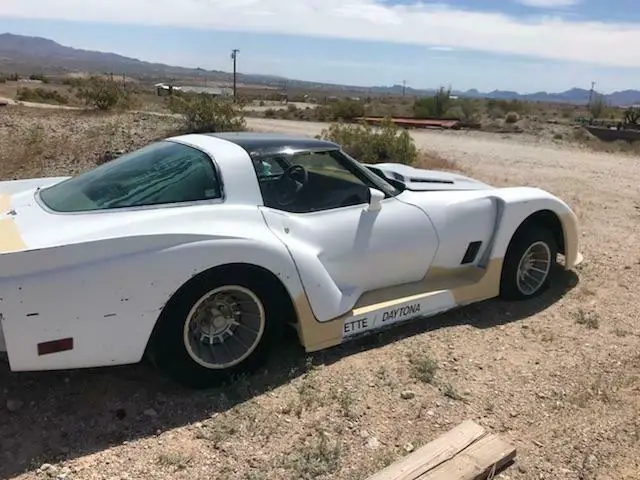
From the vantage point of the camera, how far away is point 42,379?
355cm

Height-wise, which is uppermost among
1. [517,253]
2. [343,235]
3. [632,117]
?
[632,117]

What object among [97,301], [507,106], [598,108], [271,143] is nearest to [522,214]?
[271,143]

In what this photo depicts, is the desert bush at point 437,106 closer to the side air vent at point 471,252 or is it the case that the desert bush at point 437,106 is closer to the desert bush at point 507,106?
the desert bush at point 507,106

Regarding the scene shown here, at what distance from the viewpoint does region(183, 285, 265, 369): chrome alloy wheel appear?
345 cm

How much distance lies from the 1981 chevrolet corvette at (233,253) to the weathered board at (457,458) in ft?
3.36

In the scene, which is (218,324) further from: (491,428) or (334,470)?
(491,428)

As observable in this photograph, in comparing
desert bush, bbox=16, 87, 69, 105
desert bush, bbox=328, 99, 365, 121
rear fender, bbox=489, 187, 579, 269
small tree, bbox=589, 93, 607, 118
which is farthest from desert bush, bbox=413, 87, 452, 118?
rear fender, bbox=489, 187, 579, 269

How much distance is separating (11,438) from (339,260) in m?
2.07

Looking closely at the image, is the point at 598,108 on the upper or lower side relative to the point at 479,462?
upper

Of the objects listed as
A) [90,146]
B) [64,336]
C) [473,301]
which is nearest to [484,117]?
[90,146]

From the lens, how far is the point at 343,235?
13.2 feet

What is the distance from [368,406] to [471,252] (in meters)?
1.72

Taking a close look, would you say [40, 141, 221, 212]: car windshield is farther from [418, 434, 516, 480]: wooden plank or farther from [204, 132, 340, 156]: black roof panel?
[418, 434, 516, 480]: wooden plank

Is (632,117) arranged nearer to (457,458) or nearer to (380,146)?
(380,146)
